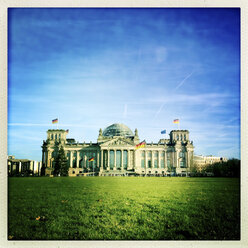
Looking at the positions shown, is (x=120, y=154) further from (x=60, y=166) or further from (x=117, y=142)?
(x=60, y=166)

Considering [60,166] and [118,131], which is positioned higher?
[118,131]

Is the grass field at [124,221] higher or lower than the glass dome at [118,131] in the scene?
lower

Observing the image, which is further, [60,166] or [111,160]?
[111,160]

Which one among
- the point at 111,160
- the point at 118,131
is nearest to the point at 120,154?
the point at 111,160

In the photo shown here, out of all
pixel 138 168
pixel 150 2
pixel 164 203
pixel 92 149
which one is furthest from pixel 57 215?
pixel 92 149

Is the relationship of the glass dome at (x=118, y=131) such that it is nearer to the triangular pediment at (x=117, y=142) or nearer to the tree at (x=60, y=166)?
the triangular pediment at (x=117, y=142)

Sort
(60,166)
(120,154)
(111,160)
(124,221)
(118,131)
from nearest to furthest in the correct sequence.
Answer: (124,221)
(60,166)
(111,160)
(120,154)
(118,131)

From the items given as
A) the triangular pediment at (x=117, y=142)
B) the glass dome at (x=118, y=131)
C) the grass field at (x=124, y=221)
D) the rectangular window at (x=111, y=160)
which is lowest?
the rectangular window at (x=111, y=160)

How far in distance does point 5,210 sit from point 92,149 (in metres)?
54.5

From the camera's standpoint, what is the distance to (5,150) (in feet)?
17.9

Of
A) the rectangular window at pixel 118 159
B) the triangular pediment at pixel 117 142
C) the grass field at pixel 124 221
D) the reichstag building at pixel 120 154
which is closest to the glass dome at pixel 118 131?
the reichstag building at pixel 120 154

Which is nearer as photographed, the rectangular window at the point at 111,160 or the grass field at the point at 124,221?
the grass field at the point at 124,221

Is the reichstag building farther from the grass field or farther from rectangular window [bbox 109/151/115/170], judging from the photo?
the grass field
